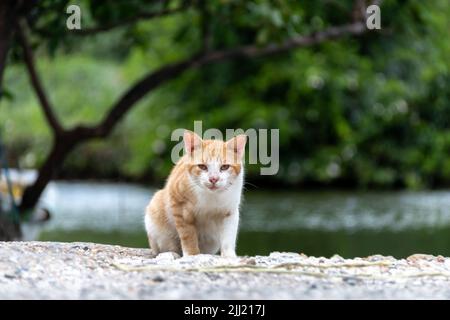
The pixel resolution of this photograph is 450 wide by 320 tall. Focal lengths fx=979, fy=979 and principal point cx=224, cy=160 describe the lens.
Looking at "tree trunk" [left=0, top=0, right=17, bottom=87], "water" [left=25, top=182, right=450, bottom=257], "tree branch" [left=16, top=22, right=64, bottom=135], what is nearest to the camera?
"tree trunk" [left=0, top=0, right=17, bottom=87]

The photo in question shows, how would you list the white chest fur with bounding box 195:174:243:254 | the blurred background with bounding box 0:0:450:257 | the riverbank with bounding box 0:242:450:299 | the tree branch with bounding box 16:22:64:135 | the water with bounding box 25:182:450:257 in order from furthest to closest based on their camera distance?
the blurred background with bounding box 0:0:450:257
the water with bounding box 25:182:450:257
the tree branch with bounding box 16:22:64:135
the white chest fur with bounding box 195:174:243:254
the riverbank with bounding box 0:242:450:299

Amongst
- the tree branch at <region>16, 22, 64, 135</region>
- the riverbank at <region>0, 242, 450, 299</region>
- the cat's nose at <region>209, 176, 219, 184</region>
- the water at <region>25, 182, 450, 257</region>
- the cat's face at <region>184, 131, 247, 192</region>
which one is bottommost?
the water at <region>25, 182, 450, 257</region>

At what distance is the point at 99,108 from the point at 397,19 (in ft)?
48.0

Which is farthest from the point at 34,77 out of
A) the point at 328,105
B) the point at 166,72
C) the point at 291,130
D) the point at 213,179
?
the point at 328,105

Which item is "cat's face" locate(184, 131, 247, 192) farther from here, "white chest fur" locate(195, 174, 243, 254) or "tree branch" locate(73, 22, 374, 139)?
"tree branch" locate(73, 22, 374, 139)

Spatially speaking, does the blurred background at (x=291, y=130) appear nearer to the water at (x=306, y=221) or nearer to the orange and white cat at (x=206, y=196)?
the water at (x=306, y=221)

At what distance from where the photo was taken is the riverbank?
17.7ft

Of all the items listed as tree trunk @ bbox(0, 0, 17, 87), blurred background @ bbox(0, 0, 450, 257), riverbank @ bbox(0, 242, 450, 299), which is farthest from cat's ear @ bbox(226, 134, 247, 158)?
blurred background @ bbox(0, 0, 450, 257)

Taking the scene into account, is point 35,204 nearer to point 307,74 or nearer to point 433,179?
point 307,74

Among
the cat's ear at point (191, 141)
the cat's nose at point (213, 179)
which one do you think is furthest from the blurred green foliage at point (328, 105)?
the cat's nose at point (213, 179)

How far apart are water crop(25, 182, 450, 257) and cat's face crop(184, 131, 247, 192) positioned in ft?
22.0

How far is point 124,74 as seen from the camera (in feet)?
89.1

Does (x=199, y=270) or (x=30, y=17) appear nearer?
(x=199, y=270)
